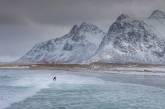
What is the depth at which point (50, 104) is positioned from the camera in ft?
117

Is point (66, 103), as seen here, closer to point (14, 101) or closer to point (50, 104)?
point (50, 104)

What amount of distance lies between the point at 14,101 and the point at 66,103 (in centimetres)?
497

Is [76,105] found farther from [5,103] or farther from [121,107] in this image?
[5,103]

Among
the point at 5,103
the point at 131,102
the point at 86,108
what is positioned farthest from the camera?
the point at 131,102

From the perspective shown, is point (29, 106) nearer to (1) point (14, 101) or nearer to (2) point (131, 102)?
(1) point (14, 101)

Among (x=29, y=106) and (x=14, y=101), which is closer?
(x=29, y=106)

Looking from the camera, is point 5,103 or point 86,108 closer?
point 86,108

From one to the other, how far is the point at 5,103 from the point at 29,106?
272 cm

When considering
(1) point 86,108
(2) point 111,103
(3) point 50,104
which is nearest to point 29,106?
(3) point 50,104

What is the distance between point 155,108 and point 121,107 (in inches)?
112

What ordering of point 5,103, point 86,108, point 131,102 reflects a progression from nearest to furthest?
point 86,108
point 5,103
point 131,102

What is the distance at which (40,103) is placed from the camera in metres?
36.3

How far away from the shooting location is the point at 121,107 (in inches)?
1331

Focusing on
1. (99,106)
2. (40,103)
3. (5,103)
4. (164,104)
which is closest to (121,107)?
(99,106)
